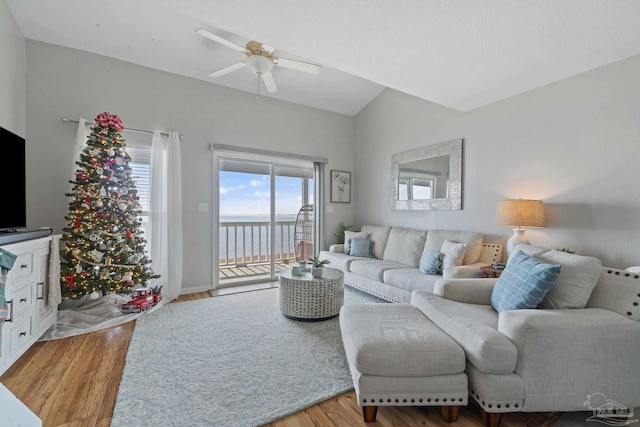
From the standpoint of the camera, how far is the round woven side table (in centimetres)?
284

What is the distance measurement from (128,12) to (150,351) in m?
3.25

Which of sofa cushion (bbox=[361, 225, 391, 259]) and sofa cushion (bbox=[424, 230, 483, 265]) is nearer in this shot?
sofa cushion (bbox=[424, 230, 483, 265])

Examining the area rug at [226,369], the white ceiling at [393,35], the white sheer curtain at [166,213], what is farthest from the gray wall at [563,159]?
the white sheer curtain at [166,213]

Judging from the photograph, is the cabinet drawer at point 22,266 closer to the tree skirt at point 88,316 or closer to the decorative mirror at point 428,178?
the tree skirt at point 88,316

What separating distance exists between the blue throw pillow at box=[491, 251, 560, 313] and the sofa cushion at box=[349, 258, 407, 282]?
1.63 m

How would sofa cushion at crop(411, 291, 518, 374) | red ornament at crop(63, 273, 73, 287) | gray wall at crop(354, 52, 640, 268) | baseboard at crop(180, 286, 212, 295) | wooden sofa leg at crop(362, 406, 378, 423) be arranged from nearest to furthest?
sofa cushion at crop(411, 291, 518, 374), wooden sofa leg at crop(362, 406, 378, 423), gray wall at crop(354, 52, 640, 268), red ornament at crop(63, 273, 73, 287), baseboard at crop(180, 286, 212, 295)

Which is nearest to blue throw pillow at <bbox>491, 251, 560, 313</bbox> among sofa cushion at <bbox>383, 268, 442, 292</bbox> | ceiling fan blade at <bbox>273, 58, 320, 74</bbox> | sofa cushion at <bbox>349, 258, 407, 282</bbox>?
sofa cushion at <bbox>383, 268, 442, 292</bbox>

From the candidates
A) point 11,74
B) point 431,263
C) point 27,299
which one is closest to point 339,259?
point 431,263

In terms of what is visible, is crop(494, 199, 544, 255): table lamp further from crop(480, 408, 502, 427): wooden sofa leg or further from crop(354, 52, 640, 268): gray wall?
crop(480, 408, 502, 427): wooden sofa leg

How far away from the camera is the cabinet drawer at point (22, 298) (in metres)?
2.02

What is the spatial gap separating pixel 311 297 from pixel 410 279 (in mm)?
1128

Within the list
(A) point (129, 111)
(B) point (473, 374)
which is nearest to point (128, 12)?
(A) point (129, 111)

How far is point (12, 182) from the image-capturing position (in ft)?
7.44

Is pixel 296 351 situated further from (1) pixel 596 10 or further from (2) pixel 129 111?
(2) pixel 129 111
